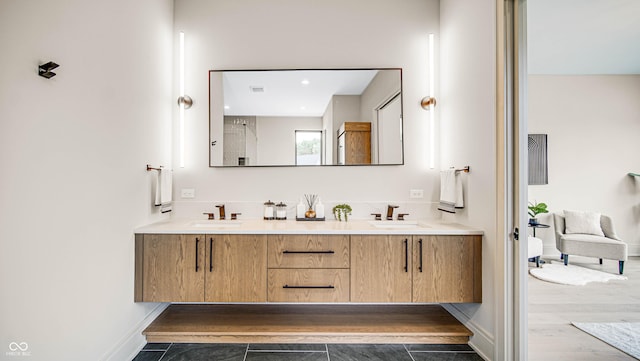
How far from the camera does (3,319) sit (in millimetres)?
1195

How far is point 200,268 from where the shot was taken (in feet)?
6.78

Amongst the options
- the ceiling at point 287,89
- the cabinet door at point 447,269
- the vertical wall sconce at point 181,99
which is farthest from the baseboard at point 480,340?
the vertical wall sconce at point 181,99

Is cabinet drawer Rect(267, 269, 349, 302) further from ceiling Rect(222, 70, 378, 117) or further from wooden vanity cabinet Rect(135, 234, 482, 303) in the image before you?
ceiling Rect(222, 70, 378, 117)

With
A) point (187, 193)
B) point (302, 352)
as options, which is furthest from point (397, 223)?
point (187, 193)

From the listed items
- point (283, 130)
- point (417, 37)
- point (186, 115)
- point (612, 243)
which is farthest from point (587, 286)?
point (186, 115)

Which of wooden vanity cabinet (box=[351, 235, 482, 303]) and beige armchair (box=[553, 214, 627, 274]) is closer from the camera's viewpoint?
wooden vanity cabinet (box=[351, 235, 482, 303])

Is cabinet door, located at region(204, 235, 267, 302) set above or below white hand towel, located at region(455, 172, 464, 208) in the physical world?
below

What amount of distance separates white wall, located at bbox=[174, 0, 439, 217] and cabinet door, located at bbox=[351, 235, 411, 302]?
659 mm

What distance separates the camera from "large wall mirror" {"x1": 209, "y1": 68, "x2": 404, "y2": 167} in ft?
8.89

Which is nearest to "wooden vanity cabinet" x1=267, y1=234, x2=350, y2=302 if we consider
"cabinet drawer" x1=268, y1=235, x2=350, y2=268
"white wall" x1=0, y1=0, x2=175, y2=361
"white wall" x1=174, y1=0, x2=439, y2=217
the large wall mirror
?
"cabinet drawer" x1=268, y1=235, x2=350, y2=268

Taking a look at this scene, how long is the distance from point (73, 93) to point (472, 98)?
255 cm

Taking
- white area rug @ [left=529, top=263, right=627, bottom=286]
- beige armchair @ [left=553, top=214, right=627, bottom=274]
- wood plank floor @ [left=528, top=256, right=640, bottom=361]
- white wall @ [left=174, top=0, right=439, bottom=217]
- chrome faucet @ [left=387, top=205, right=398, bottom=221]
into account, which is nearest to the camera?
wood plank floor @ [left=528, top=256, right=640, bottom=361]

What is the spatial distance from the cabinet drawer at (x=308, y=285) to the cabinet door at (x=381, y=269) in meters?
0.09

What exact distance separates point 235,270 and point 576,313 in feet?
10.0
